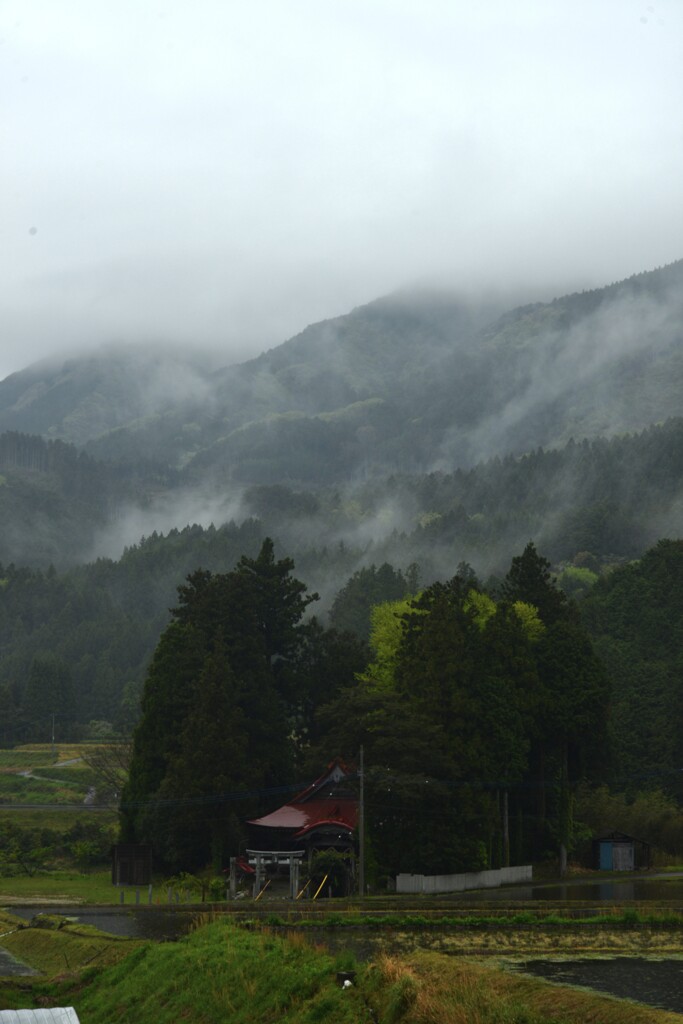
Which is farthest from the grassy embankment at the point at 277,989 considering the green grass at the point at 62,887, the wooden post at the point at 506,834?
the wooden post at the point at 506,834

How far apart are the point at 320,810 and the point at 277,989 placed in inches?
1636

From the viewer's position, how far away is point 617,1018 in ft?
69.7

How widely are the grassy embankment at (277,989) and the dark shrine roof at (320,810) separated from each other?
28904 millimetres

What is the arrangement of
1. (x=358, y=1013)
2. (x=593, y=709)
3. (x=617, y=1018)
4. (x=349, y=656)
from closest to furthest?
(x=617, y=1018), (x=358, y=1013), (x=593, y=709), (x=349, y=656)

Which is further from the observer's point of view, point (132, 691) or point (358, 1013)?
point (132, 691)

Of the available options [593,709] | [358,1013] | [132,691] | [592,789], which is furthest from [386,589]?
[358,1013]

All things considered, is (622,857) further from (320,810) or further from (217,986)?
(217,986)

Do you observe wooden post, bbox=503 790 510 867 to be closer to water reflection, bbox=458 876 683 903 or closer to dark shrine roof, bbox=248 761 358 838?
water reflection, bbox=458 876 683 903

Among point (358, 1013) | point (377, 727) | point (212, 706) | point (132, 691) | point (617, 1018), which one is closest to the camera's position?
point (617, 1018)

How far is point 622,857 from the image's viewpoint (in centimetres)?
7938

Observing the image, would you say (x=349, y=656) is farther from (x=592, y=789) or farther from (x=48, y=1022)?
(x=48, y=1022)

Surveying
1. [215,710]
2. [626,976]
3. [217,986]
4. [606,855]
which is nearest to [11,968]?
[217,986]

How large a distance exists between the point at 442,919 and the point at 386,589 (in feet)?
480

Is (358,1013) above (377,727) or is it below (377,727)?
below
